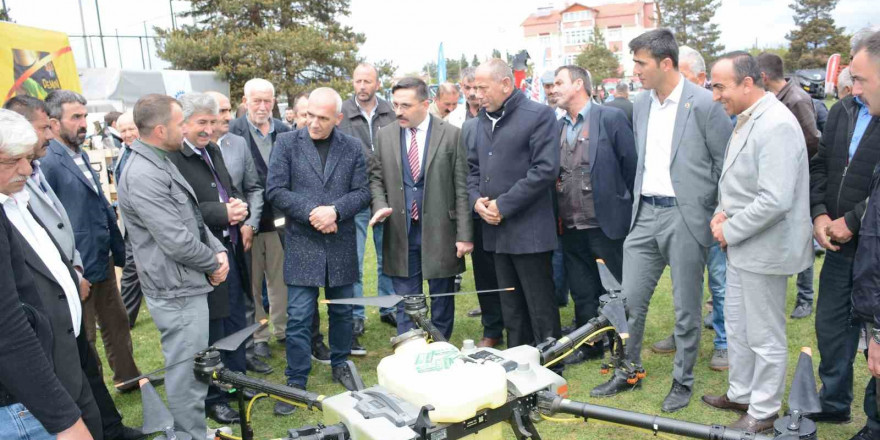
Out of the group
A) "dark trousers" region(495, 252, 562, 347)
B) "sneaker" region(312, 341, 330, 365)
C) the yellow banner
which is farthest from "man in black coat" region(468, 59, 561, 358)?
the yellow banner

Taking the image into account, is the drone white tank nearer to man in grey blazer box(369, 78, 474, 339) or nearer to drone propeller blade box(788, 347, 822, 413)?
drone propeller blade box(788, 347, 822, 413)

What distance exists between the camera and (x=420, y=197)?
557 centimetres

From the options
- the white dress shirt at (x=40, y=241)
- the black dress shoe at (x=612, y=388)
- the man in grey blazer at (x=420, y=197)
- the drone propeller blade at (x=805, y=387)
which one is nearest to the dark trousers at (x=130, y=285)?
the man in grey blazer at (x=420, y=197)

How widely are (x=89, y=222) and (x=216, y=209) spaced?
1080 mm

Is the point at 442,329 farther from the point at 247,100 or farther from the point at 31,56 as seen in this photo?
the point at 31,56

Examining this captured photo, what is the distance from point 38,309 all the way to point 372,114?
16.6ft

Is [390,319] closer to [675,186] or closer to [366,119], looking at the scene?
[366,119]

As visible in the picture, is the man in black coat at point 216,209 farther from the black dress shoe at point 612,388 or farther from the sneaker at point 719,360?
the sneaker at point 719,360

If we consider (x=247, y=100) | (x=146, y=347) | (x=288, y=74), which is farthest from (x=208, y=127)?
(x=288, y=74)

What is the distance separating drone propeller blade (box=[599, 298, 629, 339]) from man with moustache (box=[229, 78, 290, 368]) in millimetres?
3925

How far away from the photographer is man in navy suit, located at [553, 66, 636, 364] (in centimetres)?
539

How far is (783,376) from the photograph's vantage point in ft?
13.0

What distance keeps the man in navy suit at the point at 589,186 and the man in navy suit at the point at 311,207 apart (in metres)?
1.92

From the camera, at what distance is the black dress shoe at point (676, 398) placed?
4.50 meters
